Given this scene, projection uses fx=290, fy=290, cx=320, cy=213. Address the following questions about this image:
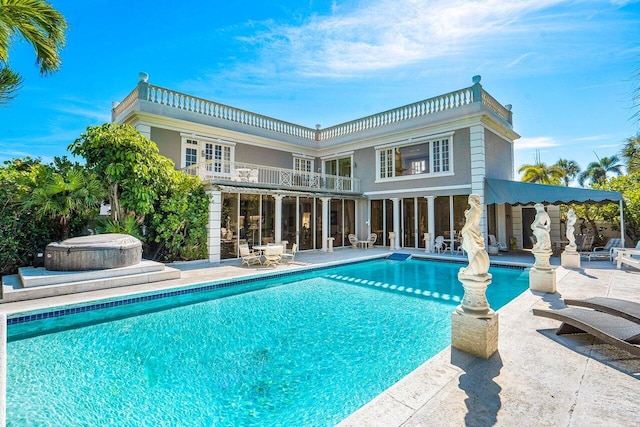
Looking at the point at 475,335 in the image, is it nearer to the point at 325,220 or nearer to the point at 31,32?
the point at 31,32

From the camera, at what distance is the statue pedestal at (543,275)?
22.4ft

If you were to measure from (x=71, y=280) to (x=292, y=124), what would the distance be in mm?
13779

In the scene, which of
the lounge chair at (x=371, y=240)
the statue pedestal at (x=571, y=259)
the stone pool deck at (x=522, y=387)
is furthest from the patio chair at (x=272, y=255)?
the statue pedestal at (x=571, y=259)

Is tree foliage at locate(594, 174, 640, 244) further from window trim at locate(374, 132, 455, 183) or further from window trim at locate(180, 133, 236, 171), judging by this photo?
Result: window trim at locate(180, 133, 236, 171)

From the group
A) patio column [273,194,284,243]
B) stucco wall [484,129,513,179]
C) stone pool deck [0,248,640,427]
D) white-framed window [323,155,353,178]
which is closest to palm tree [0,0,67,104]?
patio column [273,194,284,243]

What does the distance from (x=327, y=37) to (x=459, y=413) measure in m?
11.5

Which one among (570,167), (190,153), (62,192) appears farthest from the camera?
(570,167)

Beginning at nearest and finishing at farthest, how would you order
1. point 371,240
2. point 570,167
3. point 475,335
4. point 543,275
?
point 475,335, point 543,275, point 371,240, point 570,167

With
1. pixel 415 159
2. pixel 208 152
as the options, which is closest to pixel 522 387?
pixel 415 159

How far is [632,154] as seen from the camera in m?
4.39

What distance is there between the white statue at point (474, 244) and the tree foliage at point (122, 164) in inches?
405

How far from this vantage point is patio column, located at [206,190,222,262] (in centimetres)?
1208

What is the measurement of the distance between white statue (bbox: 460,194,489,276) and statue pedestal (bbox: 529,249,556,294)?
4.18m

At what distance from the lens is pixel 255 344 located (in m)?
5.08
